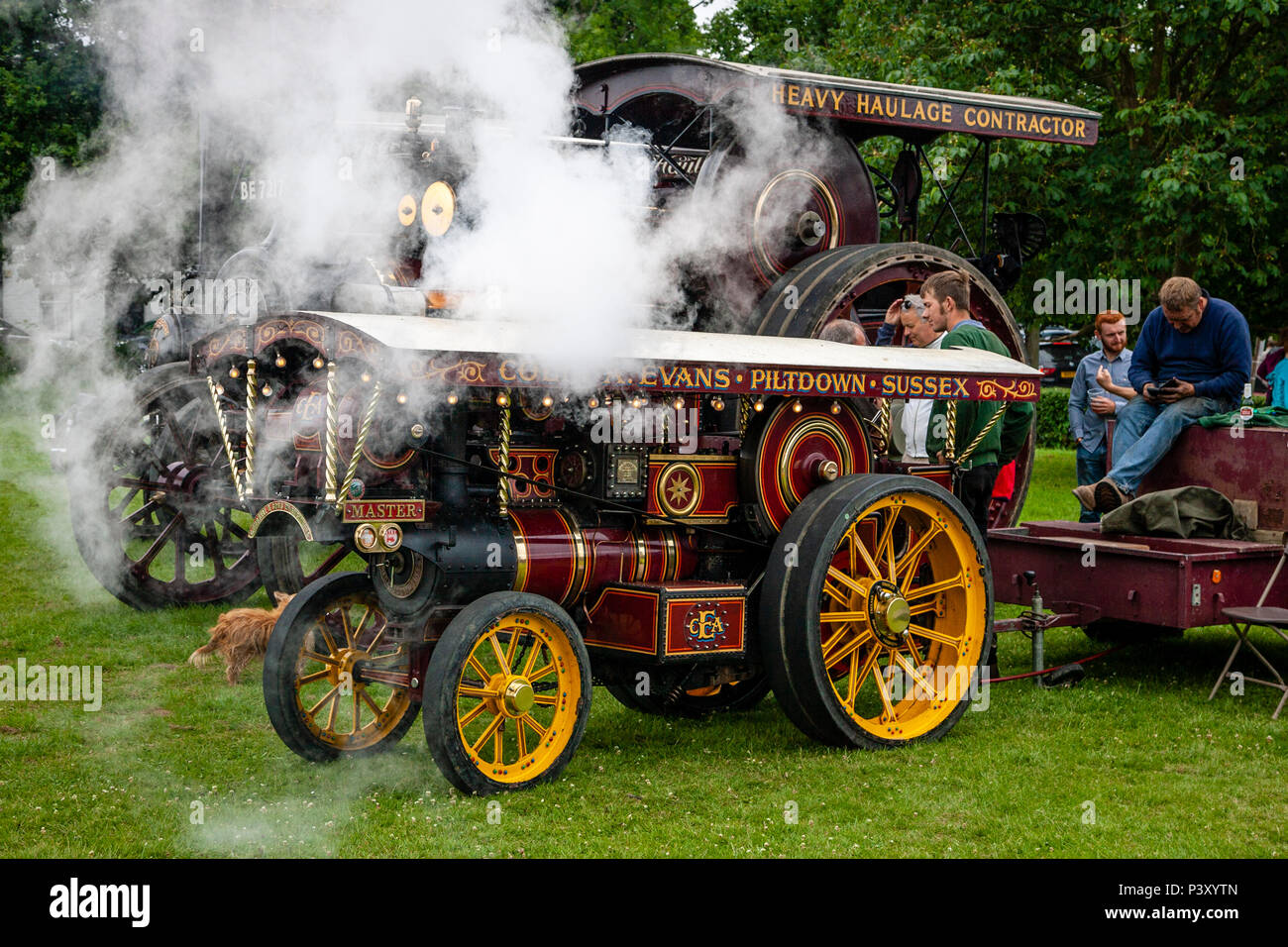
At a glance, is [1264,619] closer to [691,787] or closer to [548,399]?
[691,787]

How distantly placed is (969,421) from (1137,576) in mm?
1099

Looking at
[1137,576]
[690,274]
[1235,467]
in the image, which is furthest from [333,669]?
[1235,467]

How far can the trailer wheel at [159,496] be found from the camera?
8898 mm

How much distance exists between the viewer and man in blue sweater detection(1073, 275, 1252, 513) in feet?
24.9

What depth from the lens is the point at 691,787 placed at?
18.0 ft

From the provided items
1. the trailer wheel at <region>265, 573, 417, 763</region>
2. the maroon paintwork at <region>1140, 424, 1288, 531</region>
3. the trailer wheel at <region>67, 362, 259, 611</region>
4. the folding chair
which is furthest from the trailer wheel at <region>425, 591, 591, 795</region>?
the trailer wheel at <region>67, 362, 259, 611</region>

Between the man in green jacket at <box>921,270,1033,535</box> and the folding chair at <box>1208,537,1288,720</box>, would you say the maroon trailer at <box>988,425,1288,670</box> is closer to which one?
the folding chair at <box>1208,537,1288,720</box>

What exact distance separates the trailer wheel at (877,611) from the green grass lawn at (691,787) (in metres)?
0.20

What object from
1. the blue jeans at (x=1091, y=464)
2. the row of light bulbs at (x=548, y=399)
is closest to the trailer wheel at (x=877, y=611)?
the row of light bulbs at (x=548, y=399)

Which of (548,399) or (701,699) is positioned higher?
(548,399)

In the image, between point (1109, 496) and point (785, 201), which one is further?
point (1109, 496)

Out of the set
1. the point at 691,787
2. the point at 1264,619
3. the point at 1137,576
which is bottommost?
the point at 691,787

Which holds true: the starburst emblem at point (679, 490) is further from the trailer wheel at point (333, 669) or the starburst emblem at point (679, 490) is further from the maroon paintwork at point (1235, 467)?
the maroon paintwork at point (1235, 467)

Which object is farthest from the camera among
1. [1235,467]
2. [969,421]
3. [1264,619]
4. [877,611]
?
[1235,467]
